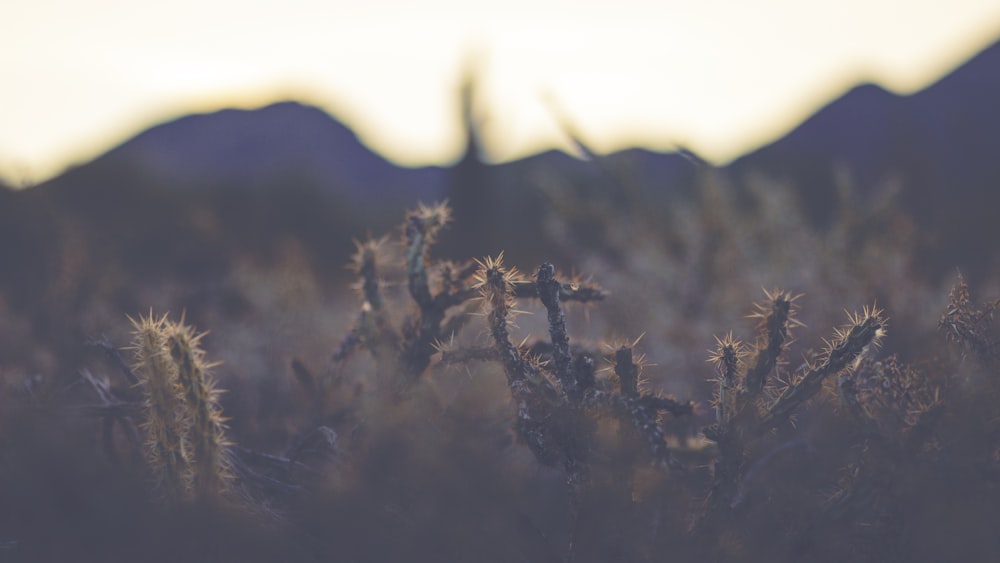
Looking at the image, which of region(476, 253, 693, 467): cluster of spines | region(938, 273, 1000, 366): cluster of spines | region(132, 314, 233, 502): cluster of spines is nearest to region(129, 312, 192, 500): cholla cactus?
region(132, 314, 233, 502): cluster of spines

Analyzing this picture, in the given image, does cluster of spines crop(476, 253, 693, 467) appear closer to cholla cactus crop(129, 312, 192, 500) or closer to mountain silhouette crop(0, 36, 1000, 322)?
cholla cactus crop(129, 312, 192, 500)

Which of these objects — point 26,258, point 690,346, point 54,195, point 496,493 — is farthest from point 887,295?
point 54,195

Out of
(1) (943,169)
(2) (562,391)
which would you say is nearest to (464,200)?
(1) (943,169)

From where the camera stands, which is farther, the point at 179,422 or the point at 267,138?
the point at 267,138

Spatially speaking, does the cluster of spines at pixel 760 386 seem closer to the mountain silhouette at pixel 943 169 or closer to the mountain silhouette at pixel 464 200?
the mountain silhouette at pixel 464 200

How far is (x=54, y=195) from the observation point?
532 cm

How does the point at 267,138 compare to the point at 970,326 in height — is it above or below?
above

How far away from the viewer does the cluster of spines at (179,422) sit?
161 centimetres

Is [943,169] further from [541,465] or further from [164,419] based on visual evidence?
[164,419]

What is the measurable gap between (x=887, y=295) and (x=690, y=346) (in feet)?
3.51

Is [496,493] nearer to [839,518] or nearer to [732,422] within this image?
[732,422]

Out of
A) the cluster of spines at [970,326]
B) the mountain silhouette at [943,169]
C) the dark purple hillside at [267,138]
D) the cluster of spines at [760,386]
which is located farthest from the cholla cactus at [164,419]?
the dark purple hillside at [267,138]

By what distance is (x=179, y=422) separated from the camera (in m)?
1.71

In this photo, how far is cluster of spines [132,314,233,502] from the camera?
1.61 metres
